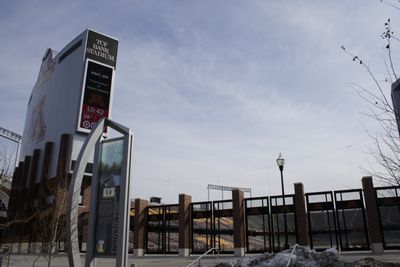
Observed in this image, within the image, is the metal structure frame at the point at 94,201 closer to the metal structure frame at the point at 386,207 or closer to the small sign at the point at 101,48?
the metal structure frame at the point at 386,207

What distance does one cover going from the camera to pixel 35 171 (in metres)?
54.9

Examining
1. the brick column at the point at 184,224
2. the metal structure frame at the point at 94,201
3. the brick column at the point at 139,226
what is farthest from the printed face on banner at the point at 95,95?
the metal structure frame at the point at 94,201

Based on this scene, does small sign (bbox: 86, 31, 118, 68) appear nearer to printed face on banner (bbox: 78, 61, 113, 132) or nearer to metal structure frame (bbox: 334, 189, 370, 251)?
printed face on banner (bbox: 78, 61, 113, 132)

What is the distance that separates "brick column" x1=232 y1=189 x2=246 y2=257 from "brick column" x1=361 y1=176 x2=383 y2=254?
12.0 meters

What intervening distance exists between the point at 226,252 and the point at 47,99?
1445 inches

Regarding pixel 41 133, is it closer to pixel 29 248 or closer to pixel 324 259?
pixel 29 248

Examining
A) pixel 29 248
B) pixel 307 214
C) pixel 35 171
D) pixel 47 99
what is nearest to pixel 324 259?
pixel 307 214

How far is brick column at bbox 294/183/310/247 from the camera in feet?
116

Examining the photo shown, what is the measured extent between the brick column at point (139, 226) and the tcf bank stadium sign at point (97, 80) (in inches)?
474

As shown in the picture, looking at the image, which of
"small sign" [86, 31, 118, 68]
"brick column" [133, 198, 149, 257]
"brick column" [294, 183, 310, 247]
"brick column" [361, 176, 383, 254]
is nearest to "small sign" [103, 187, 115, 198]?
"brick column" [294, 183, 310, 247]

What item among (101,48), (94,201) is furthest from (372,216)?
(101,48)

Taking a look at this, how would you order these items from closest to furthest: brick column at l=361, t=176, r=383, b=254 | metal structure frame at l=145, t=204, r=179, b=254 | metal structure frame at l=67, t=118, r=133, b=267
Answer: metal structure frame at l=67, t=118, r=133, b=267 < brick column at l=361, t=176, r=383, b=254 < metal structure frame at l=145, t=204, r=179, b=254

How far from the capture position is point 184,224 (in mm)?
42375

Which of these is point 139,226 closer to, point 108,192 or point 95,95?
point 95,95
